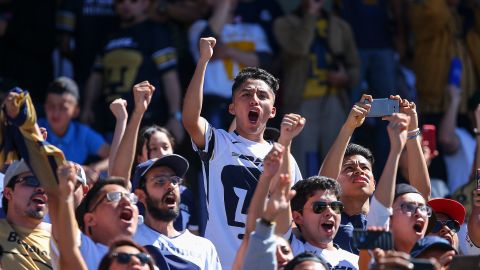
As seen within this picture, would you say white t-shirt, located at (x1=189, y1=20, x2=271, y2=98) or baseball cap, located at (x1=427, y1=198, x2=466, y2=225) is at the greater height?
white t-shirt, located at (x1=189, y1=20, x2=271, y2=98)

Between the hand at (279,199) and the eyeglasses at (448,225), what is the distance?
1.82 metres

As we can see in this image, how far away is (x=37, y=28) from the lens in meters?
12.3

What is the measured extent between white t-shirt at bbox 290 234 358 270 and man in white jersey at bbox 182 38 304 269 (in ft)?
1.28

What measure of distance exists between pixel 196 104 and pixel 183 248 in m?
0.96

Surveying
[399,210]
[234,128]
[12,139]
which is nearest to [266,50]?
[234,128]

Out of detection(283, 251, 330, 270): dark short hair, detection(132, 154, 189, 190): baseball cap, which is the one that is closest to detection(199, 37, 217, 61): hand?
detection(132, 154, 189, 190): baseball cap

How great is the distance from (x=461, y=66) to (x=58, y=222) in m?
6.98

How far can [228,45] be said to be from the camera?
12.3 meters

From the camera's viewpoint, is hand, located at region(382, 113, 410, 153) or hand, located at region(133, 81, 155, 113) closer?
hand, located at region(382, 113, 410, 153)

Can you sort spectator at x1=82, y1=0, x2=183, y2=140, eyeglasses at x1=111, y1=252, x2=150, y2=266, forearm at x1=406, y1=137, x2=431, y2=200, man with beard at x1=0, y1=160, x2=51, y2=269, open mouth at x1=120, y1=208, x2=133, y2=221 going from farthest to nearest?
spectator at x1=82, y1=0, x2=183, y2=140 → forearm at x1=406, y1=137, x2=431, y2=200 → man with beard at x1=0, y1=160, x2=51, y2=269 → open mouth at x1=120, y1=208, x2=133, y2=221 → eyeglasses at x1=111, y1=252, x2=150, y2=266

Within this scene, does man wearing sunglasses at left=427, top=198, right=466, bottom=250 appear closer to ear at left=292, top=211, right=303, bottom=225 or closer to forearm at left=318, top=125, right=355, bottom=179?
forearm at left=318, top=125, right=355, bottom=179

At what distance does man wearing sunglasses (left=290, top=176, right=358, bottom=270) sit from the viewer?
8.36 meters

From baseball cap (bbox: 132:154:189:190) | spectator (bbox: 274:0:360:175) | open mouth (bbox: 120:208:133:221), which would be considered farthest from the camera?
spectator (bbox: 274:0:360:175)

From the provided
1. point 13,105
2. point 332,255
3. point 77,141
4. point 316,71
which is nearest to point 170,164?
point 332,255
